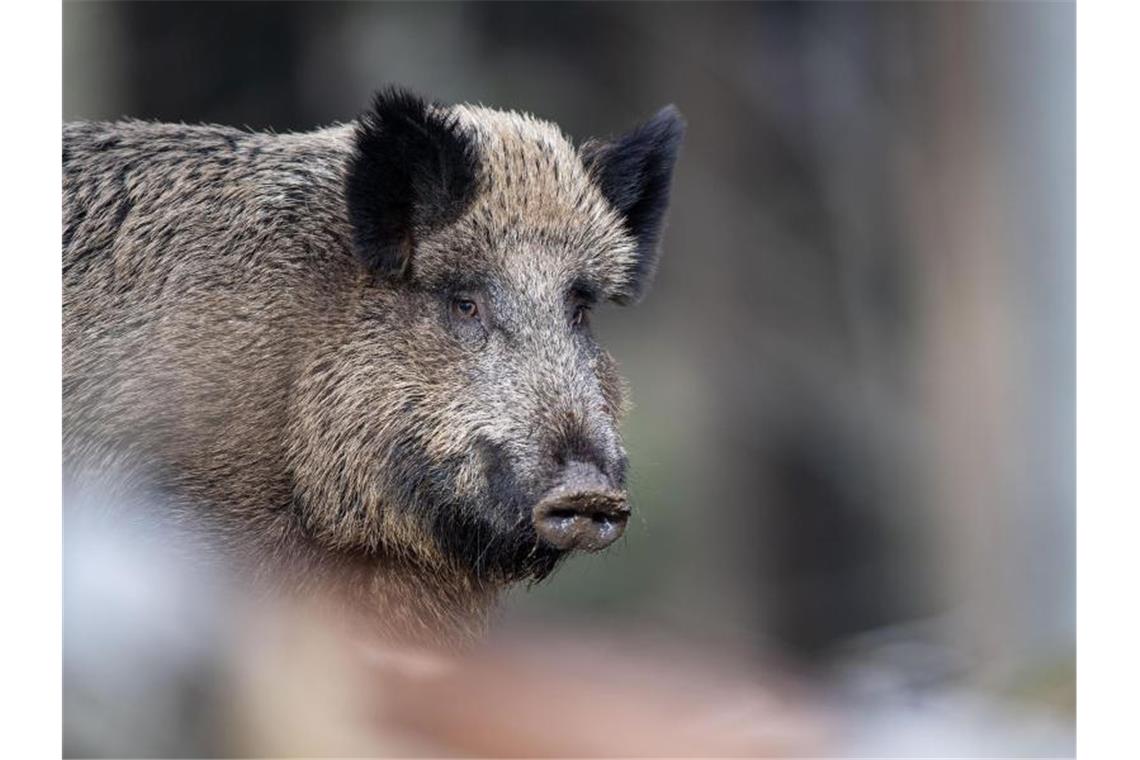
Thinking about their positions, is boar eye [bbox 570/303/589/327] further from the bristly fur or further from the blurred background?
the blurred background

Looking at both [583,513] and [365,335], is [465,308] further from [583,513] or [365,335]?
[583,513]

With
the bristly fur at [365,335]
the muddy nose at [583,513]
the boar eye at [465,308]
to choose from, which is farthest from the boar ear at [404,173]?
the muddy nose at [583,513]

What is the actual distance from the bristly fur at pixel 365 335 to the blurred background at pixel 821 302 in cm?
27

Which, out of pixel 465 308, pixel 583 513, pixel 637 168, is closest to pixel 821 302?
pixel 637 168

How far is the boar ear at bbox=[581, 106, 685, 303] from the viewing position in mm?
2314

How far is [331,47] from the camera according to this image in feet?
9.87

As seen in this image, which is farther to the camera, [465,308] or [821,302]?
[821,302]

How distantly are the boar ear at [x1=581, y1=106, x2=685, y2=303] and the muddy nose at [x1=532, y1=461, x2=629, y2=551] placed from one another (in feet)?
1.38

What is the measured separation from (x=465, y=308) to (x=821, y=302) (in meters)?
2.91

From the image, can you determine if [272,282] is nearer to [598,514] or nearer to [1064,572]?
[598,514]

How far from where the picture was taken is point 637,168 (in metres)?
2.32

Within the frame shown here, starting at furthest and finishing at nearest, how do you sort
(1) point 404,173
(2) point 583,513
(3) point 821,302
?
(3) point 821,302, (1) point 404,173, (2) point 583,513

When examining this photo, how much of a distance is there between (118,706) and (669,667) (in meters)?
1.44
